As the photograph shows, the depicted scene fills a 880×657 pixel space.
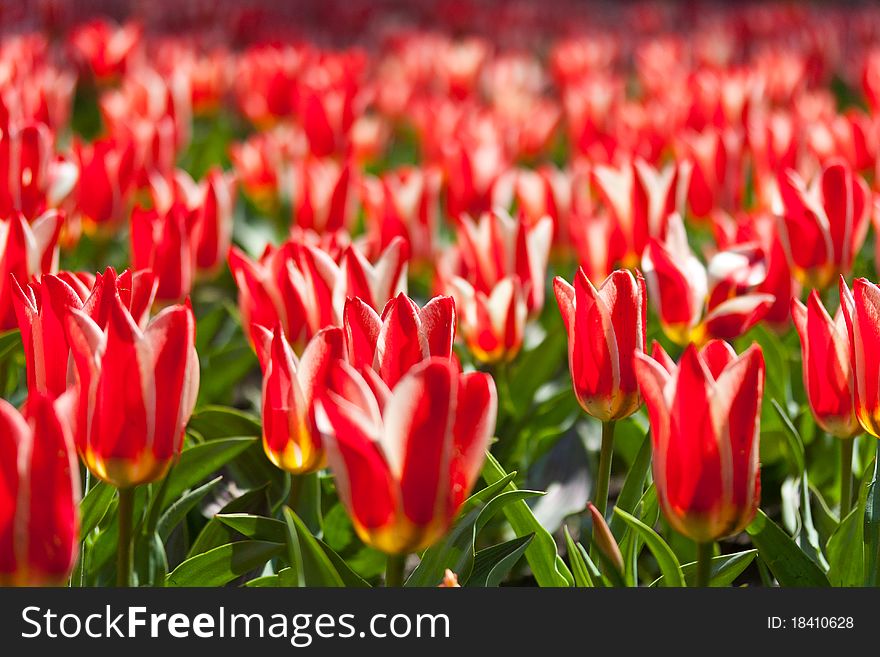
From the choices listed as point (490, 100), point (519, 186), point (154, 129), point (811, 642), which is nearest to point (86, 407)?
point (811, 642)

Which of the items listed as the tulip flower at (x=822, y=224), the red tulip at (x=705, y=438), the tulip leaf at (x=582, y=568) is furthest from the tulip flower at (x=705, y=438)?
the tulip flower at (x=822, y=224)

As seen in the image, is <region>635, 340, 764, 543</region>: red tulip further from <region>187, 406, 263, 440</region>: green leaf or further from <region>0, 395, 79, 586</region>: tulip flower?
Result: <region>187, 406, 263, 440</region>: green leaf

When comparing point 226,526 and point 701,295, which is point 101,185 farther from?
point 701,295

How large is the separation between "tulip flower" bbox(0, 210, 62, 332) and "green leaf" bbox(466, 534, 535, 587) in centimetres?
71

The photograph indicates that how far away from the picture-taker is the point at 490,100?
4.89m

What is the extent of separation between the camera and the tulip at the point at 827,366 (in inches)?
54.7

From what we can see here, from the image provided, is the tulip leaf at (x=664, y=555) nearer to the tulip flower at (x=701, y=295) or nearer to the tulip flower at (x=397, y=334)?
the tulip flower at (x=397, y=334)

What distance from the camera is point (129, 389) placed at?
1169 millimetres

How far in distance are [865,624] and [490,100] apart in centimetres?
392

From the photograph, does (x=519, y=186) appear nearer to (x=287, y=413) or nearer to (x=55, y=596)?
(x=287, y=413)

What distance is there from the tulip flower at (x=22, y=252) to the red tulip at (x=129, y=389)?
401 mm

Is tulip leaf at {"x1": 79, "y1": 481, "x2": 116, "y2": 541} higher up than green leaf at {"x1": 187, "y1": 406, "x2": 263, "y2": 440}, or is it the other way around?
tulip leaf at {"x1": 79, "y1": 481, "x2": 116, "y2": 541}

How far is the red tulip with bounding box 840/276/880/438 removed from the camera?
1.31 metres

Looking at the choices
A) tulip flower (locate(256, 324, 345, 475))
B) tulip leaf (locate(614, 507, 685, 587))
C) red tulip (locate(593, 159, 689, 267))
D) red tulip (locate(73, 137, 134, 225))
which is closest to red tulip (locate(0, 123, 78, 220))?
red tulip (locate(73, 137, 134, 225))
